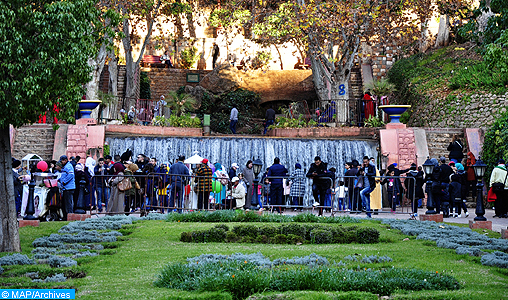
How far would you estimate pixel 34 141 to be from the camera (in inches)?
918

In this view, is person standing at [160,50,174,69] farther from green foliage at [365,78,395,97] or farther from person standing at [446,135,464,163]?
person standing at [446,135,464,163]

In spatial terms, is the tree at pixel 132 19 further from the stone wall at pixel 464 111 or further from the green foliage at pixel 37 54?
the green foliage at pixel 37 54

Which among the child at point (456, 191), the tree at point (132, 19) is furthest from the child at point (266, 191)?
the tree at point (132, 19)

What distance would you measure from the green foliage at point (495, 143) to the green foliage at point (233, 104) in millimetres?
15875

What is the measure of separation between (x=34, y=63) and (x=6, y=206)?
243cm

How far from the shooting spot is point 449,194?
17531mm

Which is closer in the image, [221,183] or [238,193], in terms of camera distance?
[238,193]

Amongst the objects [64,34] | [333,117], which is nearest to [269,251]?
[64,34]

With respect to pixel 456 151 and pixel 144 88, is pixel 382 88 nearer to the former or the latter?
pixel 456 151

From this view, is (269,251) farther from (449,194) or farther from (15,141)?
(15,141)

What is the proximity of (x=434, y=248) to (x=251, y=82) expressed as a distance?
1128 inches

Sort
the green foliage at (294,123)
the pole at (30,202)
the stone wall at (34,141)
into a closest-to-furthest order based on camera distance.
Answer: the pole at (30,202) < the stone wall at (34,141) < the green foliage at (294,123)

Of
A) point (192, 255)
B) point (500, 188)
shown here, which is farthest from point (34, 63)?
point (500, 188)

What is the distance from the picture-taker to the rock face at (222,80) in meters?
37.1
